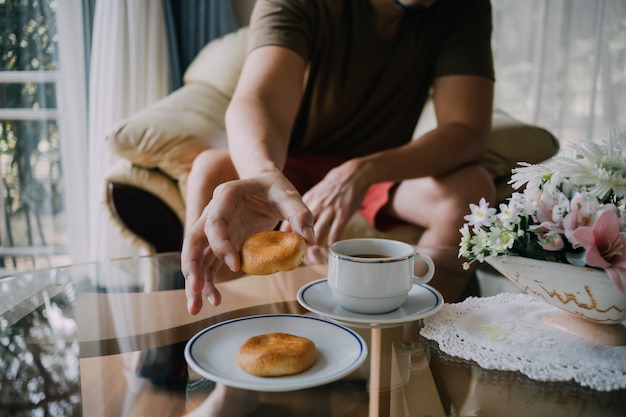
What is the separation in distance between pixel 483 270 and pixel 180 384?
2.04ft

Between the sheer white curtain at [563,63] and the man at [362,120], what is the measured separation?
1.30 m

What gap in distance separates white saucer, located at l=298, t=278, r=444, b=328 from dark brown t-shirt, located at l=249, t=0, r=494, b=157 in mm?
907

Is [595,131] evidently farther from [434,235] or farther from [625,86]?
[434,235]

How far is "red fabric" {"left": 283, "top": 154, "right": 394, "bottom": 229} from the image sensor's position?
58.3 inches

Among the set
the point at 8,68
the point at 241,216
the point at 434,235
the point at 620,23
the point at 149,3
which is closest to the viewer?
the point at 241,216

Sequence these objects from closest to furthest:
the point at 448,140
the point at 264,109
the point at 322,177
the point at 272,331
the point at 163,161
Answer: the point at 272,331 → the point at 264,109 → the point at 448,140 → the point at 322,177 → the point at 163,161

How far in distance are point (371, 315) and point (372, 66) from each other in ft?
3.57

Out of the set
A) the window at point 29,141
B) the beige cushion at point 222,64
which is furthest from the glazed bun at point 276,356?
the window at point 29,141

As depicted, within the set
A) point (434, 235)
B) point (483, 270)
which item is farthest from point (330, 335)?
point (434, 235)

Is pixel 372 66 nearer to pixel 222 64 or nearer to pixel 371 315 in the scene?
pixel 222 64

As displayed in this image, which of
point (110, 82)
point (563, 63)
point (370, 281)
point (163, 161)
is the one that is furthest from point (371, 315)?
point (563, 63)

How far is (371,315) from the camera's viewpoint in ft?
2.27

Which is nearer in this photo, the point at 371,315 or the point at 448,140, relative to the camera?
the point at 371,315

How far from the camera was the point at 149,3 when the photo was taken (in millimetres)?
2324
